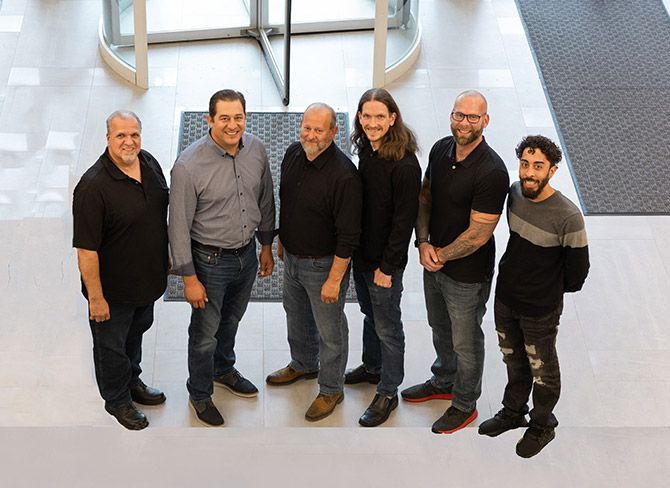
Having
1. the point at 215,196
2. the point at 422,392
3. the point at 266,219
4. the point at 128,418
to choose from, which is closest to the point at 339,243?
the point at 266,219

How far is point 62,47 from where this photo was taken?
641cm

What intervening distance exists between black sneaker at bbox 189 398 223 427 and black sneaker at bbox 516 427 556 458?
1068mm

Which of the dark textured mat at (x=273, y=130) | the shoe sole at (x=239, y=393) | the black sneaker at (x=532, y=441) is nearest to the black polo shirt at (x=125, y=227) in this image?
the shoe sole at (x=239, y=393)

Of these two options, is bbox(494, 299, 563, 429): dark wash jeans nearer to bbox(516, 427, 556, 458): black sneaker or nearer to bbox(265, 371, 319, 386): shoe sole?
bbox(516, 427, 556, 458): black sneaker

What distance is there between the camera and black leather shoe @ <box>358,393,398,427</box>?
4.33 m

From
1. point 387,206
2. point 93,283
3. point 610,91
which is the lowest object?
point 93,283

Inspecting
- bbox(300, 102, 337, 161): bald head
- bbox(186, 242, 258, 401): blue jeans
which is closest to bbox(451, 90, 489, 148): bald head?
bbox(300, 102, 337, 161): bald head

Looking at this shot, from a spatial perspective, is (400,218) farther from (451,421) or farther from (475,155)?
(451,421)

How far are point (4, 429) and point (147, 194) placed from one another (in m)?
1.07

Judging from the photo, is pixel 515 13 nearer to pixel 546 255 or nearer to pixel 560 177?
pixel 560 177

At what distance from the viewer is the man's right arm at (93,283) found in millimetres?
3832

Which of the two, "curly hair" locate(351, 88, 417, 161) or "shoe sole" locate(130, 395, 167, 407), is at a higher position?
"curly hair" locate(351, 88, 417, 161)

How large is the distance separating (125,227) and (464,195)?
3.58ft

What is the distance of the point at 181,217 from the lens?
393 centimetres
